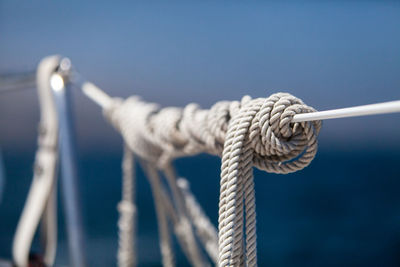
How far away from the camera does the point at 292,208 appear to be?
7.83 m

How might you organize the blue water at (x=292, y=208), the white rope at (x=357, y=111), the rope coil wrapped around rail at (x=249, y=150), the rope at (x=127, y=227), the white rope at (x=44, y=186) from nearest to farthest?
the white rope at (x=357, y=111) < the rope coil wrapped around rail at (x=249, y=150) < the white rope at (x=44, y=186) < the rope at (x=127, y=227) < the blue water at (x=292, y=208)

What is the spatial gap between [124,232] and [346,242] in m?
5.74

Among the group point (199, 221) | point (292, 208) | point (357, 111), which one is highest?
point (292, 208)

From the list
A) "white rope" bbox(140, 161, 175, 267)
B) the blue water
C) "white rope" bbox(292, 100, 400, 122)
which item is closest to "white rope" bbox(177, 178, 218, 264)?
"white rope" bbox(140, 161, 175, 267)

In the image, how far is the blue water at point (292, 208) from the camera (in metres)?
5.83

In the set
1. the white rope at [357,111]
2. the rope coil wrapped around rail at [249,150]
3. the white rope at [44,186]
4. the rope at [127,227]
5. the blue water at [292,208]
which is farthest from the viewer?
the blue water at [292,208]

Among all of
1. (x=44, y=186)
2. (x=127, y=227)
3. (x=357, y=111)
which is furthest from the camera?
(x=127, y=227)

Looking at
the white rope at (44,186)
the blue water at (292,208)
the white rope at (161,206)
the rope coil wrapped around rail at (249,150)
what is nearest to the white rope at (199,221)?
the white rope at (161,206)

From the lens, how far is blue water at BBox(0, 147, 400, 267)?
5828mm

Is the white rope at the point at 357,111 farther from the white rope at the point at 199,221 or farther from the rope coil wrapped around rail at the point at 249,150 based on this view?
the white rope at the point at 199,221

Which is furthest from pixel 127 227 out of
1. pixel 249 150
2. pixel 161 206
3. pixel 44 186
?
pixel 249 150

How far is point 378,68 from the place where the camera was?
438 cm

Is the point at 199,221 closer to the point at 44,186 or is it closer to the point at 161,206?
the point at 161,206

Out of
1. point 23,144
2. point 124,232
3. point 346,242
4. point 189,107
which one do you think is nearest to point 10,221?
point 23,144
